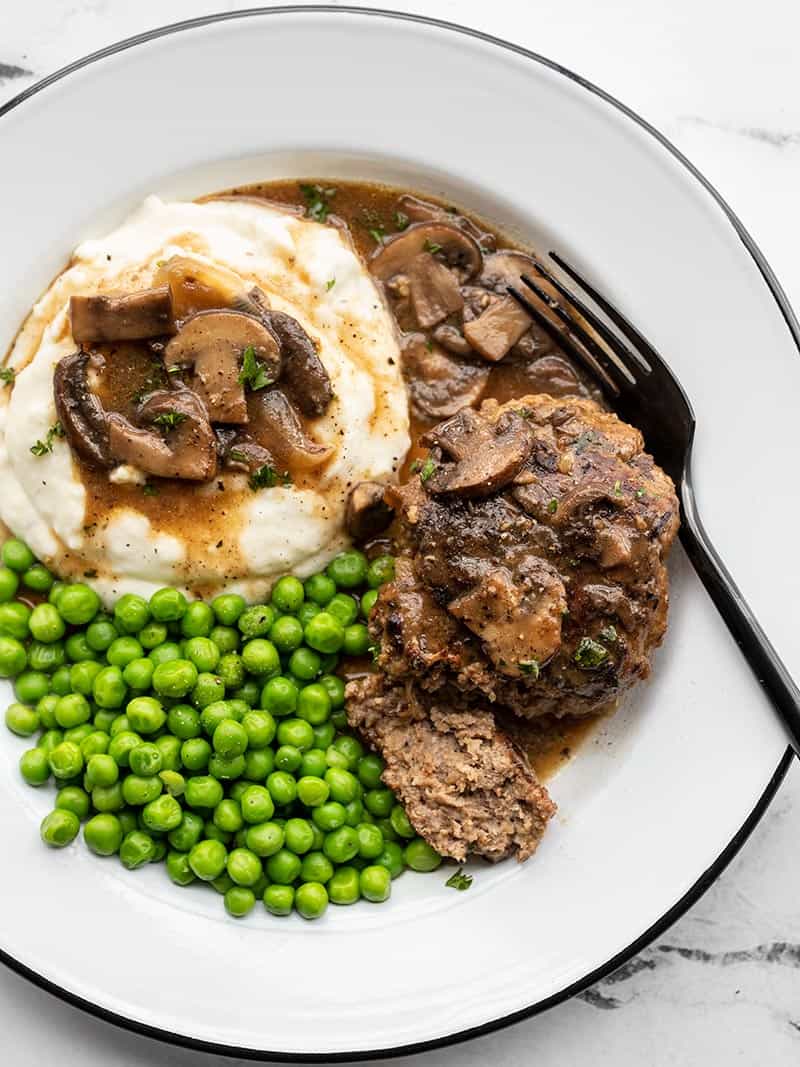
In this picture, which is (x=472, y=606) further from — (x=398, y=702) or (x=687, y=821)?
(x=687, y=821)

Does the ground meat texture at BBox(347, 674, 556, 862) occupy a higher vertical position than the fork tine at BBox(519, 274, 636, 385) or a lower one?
lower

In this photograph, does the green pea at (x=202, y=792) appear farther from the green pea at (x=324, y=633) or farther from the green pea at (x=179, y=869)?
the green pea at (x=324, y=633)

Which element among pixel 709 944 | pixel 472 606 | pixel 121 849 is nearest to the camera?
pixel 472 606

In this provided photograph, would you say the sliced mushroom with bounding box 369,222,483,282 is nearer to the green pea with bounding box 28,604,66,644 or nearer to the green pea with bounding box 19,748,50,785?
the green pea with bounding box 28,604,66,644

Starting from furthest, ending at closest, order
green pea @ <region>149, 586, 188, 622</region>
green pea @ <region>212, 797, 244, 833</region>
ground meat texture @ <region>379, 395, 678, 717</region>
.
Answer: green pea @ <region>149, 586, 188, 622</region>
green pea @ <region>212, 797, 244, 833</region>
ground meat texture @ <region>379, 395, 678, 717</region>

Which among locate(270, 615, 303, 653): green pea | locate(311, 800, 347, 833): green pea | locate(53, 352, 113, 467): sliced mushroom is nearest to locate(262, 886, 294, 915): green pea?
locate(311, 800, 347, 833): green pea

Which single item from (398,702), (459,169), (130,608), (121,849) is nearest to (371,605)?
(398,702)

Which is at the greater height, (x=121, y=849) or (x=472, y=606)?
(x=472, y=606)

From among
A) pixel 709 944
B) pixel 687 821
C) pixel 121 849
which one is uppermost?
pixel 687 821

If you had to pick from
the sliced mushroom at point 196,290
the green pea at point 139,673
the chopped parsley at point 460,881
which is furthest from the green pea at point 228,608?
the chopped parsley at point 460,881
